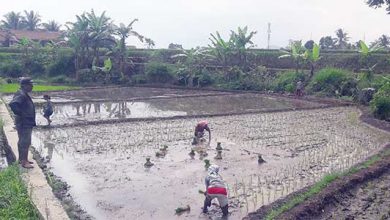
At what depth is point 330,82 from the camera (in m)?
23.3

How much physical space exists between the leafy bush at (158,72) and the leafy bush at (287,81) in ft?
24.2

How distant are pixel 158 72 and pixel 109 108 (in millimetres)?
9924

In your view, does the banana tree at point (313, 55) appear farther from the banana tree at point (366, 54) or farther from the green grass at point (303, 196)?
the green grass at point (303, 196)

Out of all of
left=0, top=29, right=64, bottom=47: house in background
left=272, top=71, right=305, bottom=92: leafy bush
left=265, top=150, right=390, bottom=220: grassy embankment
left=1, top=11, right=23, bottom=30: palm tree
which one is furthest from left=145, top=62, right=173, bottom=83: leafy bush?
left=1, top=11, right=23, bottom=30: palm tree

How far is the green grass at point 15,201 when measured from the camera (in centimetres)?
586

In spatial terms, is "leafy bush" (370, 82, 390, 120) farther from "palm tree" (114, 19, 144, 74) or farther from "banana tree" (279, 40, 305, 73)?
"palm tree" (114, 19, 144, 74)

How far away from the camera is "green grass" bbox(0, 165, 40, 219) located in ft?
19.2

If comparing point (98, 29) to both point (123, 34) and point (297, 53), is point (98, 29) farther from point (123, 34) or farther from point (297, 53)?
point (297, 53)

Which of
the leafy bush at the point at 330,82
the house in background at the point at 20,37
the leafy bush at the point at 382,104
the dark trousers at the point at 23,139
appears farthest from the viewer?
the house in background at the point at 20,37

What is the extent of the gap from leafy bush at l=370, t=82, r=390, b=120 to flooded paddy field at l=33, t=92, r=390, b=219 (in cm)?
98

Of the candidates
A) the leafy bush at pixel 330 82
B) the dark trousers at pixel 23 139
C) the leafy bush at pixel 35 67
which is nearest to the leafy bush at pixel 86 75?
the leafy bush at pixel 35 67

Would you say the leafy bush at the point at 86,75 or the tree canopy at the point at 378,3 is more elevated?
the tree canopy at the point at 378,3

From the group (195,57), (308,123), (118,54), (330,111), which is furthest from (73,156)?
(118,54)

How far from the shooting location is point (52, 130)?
Result: 14.0 m
